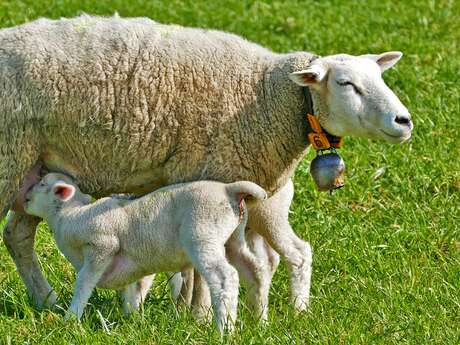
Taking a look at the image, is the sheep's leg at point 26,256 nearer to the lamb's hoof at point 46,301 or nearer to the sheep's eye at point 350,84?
the lamb's hoof at point 46,301

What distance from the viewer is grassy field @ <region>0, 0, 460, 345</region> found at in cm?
569

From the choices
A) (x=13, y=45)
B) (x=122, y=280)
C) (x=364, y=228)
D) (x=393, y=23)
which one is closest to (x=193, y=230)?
(x=122, y=280)

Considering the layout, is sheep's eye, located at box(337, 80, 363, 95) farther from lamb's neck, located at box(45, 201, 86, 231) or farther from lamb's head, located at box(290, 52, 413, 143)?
lamb's neck, located at box(45, 201, 86, 231)

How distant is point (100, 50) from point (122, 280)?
122 cm

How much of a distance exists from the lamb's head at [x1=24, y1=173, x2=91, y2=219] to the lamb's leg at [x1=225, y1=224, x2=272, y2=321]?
2.68 feet

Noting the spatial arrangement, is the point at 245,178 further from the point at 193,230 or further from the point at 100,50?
the point at 100,50

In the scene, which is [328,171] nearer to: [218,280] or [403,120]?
[403,120]

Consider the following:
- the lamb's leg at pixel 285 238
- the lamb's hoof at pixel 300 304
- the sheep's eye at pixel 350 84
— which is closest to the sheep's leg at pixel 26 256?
the lamb's leg at pixel 285 238

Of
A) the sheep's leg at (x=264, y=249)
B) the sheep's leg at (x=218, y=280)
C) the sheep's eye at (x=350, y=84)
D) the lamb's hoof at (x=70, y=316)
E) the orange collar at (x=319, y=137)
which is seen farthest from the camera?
the sheep's leg at (x=264, y=249)

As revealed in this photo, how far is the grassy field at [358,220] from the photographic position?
569 cm

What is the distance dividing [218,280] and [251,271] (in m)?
0.73

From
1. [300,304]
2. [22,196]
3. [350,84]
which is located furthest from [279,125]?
[22,196]

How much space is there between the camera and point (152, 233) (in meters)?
5.85

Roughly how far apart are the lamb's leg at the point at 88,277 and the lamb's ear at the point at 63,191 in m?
0.36
